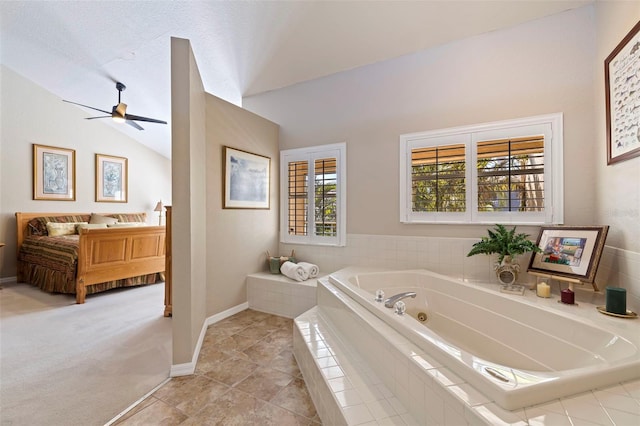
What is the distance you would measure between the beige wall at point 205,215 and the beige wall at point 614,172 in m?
2.91

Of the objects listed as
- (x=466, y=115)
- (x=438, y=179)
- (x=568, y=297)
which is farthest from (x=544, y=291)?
(x=466, y=115)

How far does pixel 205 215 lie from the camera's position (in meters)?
2.63

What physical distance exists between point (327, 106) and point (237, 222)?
1.81 m

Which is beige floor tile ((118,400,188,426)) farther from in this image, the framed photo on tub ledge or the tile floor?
the framed photo on tub ledge

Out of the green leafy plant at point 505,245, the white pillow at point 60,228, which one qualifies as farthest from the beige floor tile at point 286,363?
the white pillow at point 60,228

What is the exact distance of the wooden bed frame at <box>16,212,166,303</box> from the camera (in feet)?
11.3

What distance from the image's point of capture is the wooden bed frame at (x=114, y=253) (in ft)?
11.3

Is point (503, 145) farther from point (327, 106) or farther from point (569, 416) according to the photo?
point (569, 416)

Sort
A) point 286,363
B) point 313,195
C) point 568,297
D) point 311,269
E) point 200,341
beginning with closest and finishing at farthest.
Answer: point 568,297
point 286,363
point 200,341
point 311,269
point 313,195

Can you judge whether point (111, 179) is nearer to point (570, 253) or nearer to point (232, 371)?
point (232, 371)

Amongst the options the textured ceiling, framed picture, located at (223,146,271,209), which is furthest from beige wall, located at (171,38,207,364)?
the textured ceiling

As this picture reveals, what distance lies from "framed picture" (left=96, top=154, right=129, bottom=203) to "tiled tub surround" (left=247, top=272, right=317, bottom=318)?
15.2 ft

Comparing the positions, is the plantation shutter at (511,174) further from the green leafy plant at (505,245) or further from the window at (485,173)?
the green leafy plant at (505,245)

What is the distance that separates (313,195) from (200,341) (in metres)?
1.98
